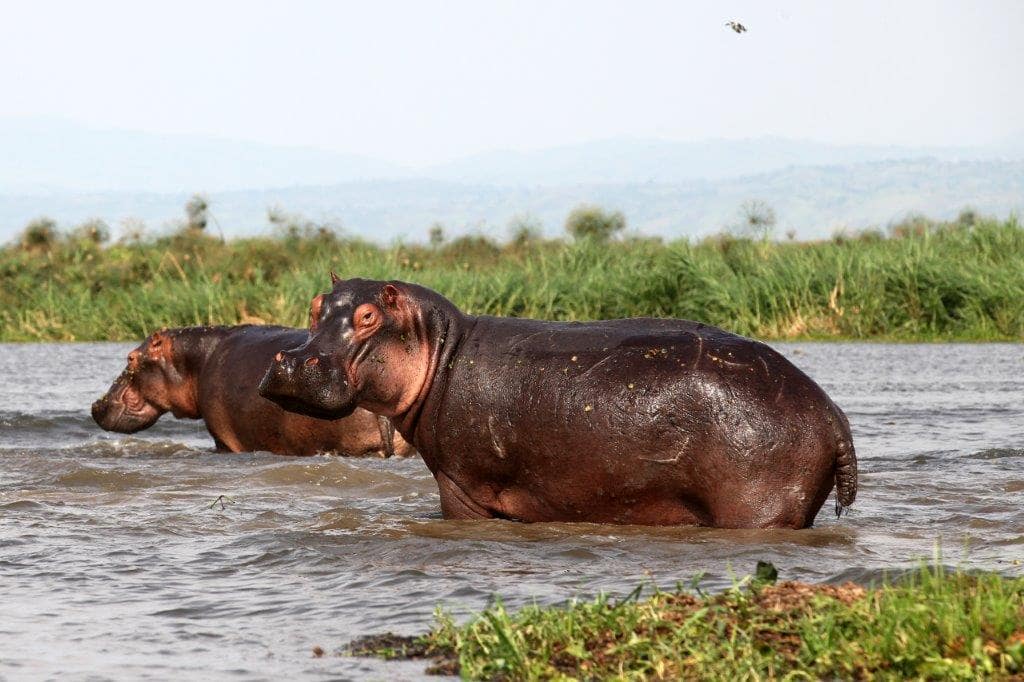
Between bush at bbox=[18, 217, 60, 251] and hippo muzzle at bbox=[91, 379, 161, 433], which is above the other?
bush at bbox=[18, 217, 60, 251]

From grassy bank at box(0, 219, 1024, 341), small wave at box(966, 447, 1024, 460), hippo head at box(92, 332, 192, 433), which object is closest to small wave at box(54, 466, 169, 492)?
hippo head at box(92, 332, 192, 433)

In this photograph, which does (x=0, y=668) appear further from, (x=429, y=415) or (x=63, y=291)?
(x=63, y=291)

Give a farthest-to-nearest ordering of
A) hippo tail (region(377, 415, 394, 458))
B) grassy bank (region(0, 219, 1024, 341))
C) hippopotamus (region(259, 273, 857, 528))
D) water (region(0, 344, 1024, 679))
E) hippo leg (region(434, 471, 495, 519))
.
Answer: grassy bank (region(0, 219, 1024, 341))
hippo tail (region(377, 415, 394, 458))
hippo leg (region(434, 471, 495, 519))
hippopotamus (region(259, 273, 857, 528))
water (region(0, 344, 1024, 679))

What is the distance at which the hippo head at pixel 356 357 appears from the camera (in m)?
5.50

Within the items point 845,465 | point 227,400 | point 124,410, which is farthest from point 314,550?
point 124,410

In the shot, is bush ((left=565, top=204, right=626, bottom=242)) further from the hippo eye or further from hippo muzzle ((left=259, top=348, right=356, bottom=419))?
hippo muzzle ((left=259, top=348, right=356, bottom=419))

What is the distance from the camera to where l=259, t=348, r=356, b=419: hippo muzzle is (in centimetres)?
548

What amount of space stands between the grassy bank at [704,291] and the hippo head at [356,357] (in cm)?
1256

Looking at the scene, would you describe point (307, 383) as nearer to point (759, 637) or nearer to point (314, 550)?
point (314, 550)

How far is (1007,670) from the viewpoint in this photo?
3287mm

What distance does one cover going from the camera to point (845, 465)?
5.27 metres

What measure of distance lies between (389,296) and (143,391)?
170 inches

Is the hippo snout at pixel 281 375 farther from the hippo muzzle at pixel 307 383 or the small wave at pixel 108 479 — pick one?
the small wave at pixel 108 479

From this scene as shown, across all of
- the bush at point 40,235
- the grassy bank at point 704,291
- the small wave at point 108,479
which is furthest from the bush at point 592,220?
the small wave at point 108,479
